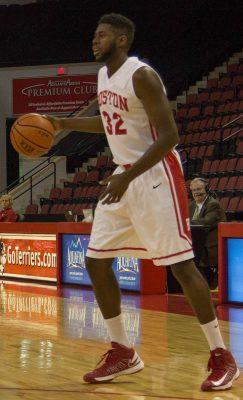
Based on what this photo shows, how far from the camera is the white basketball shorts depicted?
3834 mm

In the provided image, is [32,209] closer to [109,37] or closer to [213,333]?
[109,37]

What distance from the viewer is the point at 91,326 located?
21.3 feet

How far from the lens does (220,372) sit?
3.80 metres

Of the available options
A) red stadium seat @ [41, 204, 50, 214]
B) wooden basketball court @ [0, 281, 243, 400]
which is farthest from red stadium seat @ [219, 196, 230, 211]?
red stadium seat @ [41, 204, 50, 214]

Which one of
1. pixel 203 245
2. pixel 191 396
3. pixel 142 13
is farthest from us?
pixel 142 13

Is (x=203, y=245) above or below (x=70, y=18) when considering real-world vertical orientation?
below

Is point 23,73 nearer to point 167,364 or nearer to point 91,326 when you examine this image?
point 91,326

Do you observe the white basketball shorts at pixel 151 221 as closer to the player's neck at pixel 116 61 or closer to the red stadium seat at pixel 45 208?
the player's neck at pixel 116 61

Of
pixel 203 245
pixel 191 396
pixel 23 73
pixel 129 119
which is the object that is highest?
pixel 23 73

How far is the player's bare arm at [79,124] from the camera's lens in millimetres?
4359

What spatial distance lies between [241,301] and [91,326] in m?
2.22

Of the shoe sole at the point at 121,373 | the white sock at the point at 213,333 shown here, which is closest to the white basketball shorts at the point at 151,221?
the white sock at the point at 213,333

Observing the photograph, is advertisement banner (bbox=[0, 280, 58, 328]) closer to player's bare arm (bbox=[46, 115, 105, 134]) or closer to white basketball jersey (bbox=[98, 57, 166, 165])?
player's bare arm (bbox=[46, 115, 105, 134])

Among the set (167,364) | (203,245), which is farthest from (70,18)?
(167,364)
